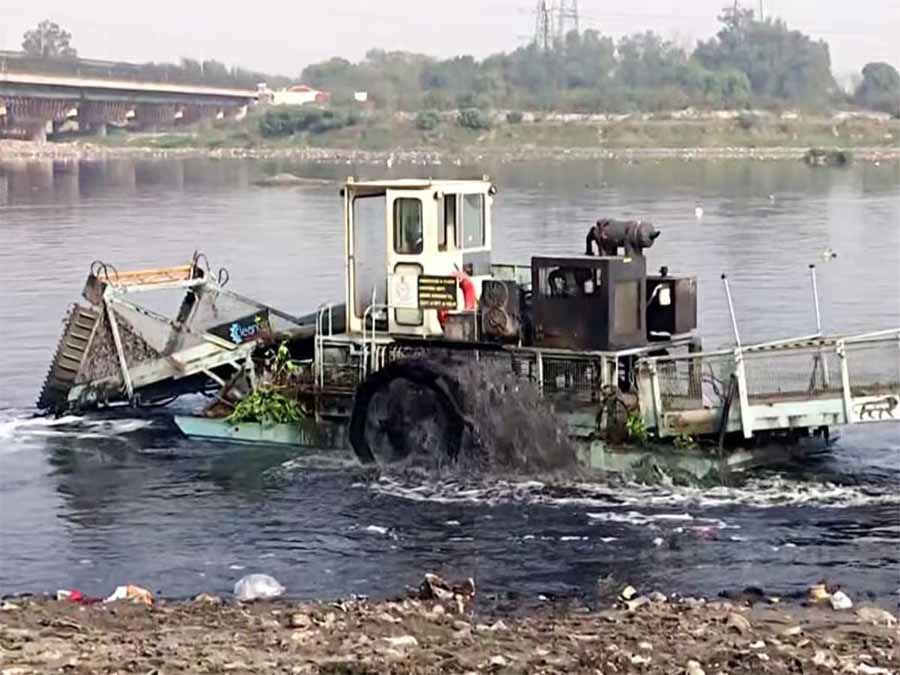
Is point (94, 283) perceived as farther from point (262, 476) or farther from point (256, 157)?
point (256, 157)

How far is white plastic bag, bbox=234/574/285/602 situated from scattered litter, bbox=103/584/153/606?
708 mm

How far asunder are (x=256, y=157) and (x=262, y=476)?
379 feet

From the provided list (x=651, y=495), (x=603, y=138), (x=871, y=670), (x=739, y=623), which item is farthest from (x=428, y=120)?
(x=871, y=670)

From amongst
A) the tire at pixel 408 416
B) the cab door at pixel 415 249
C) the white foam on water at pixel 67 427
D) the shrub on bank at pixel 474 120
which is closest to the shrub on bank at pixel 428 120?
the shrub on bank at pixel 474 120

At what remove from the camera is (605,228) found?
60.4ft

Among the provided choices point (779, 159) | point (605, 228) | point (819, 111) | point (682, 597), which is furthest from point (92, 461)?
point (819, 111)

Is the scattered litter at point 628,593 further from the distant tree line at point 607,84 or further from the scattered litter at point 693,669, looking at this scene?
the distant tree line at point 607,84

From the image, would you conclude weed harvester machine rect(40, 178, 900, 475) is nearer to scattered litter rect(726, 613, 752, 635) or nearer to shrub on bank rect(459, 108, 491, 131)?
scattered litter rect(726, 613, 752, 635)

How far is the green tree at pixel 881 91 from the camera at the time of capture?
125 m

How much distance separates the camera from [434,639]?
11406 millimetres

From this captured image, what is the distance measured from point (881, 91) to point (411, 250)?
112252 millimetres

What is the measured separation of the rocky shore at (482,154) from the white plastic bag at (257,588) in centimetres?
9595

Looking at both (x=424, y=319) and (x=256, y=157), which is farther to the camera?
(x=256, y=157)

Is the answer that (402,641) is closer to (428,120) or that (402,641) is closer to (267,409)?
(267,409)
